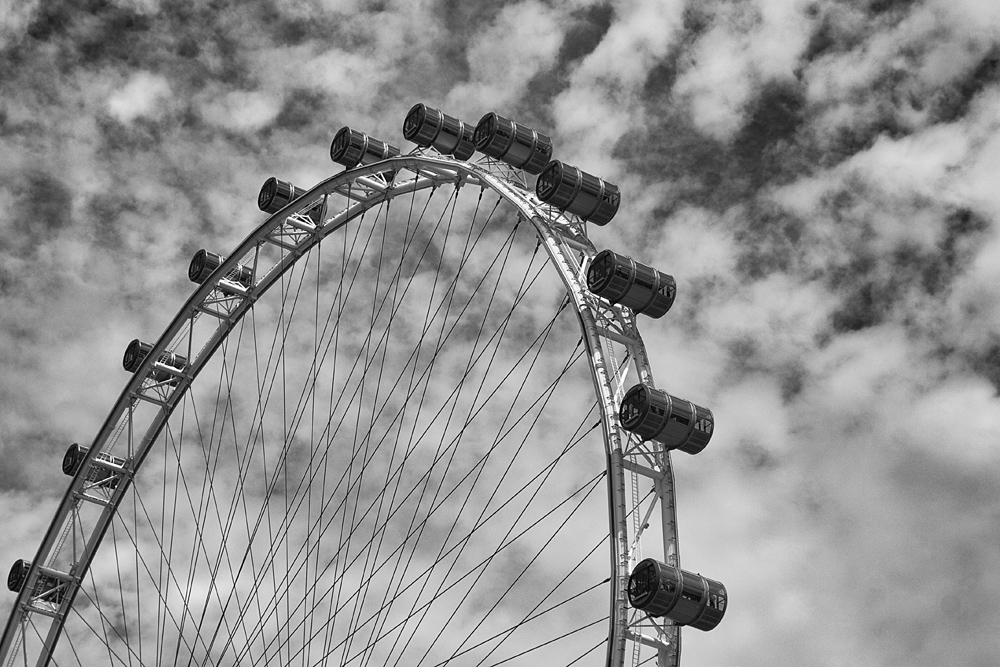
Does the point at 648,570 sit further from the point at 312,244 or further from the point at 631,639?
the point at 312,244

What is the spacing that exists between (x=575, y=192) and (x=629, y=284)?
3.11 meters

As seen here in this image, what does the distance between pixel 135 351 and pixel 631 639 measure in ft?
80.2

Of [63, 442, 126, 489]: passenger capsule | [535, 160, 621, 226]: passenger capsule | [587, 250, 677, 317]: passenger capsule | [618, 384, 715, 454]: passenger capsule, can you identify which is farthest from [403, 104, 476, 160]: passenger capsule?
[63, 442, 126, 489]: passenger capsule

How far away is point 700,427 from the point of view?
2638 cm

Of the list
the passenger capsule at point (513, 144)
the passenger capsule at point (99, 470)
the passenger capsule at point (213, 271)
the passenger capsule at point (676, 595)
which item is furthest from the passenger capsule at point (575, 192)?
the passenger capsule at point (99, 470)

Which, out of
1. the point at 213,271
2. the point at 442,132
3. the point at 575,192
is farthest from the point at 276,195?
the point at 575,192

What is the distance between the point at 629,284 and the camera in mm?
27234

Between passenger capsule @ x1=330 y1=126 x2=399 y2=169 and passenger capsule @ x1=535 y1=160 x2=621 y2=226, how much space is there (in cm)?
855

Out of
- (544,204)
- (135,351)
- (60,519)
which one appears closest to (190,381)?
(135,351)

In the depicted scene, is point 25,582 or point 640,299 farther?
point 25,582

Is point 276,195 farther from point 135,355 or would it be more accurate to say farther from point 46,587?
point 46,587

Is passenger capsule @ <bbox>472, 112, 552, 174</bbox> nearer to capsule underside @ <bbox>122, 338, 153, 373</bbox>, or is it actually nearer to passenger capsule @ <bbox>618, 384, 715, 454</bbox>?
passenger capsule @ <bbox>618, 384, 715, 454</bbox>

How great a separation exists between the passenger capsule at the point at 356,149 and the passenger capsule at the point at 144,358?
9565 mm

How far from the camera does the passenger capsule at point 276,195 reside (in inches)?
1547
